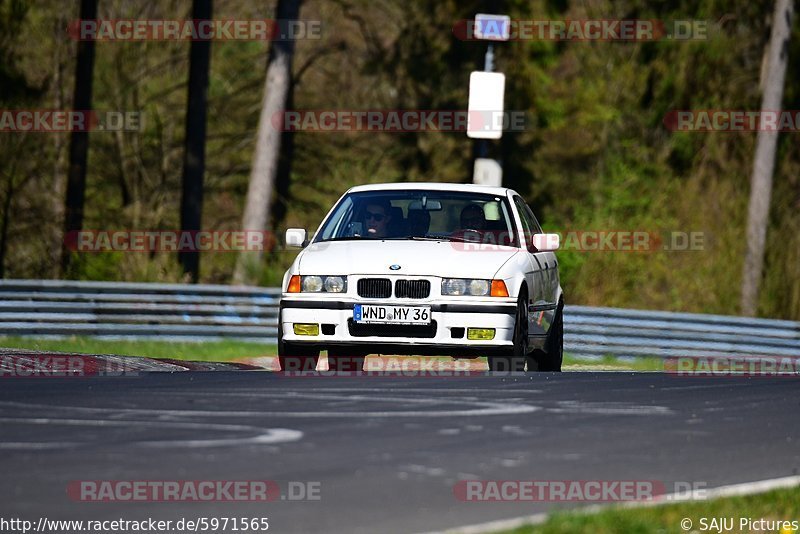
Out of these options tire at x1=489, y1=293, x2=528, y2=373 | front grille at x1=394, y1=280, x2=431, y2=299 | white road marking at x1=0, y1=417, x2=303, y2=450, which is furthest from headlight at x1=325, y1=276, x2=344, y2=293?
white road marking at x1=0, y1=417, x2=303, y2=450

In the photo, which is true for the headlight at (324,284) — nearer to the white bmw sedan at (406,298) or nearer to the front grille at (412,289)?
the white bmw sedan at (406,298)

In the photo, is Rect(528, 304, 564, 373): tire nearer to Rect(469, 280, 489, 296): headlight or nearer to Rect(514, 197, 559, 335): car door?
Rect(514, 197, 559, 335): car door

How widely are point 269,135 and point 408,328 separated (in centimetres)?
1690

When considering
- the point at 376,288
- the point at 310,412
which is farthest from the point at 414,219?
the point at 310,412

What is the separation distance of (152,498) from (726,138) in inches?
1313

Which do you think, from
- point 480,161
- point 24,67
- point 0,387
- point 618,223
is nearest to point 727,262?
point 618,223

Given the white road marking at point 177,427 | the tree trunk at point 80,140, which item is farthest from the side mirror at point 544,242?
the tree trunk at point 80,140

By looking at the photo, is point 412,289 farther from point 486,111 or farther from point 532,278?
point 486,111

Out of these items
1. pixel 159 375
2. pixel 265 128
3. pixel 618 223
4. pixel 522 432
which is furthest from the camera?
pixel 618 223

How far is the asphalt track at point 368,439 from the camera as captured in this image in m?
6.55

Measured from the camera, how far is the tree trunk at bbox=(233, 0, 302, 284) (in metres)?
29.3

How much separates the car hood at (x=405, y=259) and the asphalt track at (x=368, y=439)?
3.83ft

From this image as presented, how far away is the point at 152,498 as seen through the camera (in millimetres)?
6574

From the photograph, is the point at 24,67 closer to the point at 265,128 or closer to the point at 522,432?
the point at 265,128
